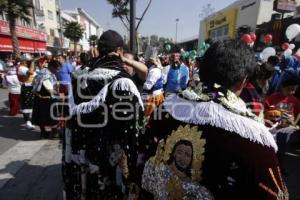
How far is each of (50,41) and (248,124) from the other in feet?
161

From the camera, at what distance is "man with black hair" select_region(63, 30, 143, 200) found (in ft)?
7.72

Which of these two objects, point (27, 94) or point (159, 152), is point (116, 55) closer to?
point (159, 152)

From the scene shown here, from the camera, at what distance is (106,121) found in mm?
2400

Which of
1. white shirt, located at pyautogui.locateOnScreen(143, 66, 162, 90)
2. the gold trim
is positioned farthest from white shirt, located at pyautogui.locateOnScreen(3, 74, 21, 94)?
the gold trim

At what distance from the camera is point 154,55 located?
574cm

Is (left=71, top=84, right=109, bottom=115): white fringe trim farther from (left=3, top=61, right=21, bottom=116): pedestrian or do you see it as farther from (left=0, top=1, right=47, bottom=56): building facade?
(left=0, top=1, right=47, bottom=56): building facade

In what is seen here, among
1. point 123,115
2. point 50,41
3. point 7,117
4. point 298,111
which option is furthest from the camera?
point 50,41

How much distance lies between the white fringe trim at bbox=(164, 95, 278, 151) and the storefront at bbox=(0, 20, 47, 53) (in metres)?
27.5

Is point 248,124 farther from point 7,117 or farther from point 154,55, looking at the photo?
point 7,117

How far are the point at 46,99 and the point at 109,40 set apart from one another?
406 cm

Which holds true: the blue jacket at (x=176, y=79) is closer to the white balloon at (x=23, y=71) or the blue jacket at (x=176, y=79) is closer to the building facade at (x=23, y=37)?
the white balloon at (x=23, y=71)

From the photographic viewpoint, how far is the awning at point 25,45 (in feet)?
85.9

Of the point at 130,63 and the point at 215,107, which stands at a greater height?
the point at 130,63

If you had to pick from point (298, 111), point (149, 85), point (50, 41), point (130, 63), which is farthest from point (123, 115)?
point (50, 41)
